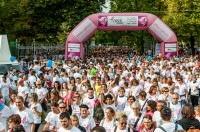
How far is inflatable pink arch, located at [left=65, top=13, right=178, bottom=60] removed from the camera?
31938mm

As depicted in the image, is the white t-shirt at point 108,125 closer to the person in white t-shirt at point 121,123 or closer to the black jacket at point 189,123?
the person in white t-shirt at point 121,123

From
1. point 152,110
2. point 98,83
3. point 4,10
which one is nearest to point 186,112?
point 152,110

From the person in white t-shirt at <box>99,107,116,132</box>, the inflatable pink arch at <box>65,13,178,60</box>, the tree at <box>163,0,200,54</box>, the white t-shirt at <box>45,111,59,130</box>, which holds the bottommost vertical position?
the white t-shirt at <box>45,111,59,130</box>

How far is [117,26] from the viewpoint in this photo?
32.6 m

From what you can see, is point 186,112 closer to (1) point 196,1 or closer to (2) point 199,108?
(2) point 199,108

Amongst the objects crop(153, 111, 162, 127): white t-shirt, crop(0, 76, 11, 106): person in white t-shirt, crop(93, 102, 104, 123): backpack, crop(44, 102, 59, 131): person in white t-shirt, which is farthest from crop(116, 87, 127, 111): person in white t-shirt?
crop(0, 76, 11, 106): person in white t-shirt

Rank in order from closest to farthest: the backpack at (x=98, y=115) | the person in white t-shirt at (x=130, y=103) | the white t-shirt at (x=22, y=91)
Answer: the person in white t-shirt at (x=130, y=103)
the backpack at (x=98, y=115)
the white t-shirt at (x=22, y=91)

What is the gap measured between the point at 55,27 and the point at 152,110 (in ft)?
128

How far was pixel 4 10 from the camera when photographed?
45156 mm

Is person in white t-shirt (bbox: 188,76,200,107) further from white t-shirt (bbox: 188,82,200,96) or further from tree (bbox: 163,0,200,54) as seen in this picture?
tree (bbox: 163,0,200,54)

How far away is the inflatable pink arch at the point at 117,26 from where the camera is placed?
31.9 metres

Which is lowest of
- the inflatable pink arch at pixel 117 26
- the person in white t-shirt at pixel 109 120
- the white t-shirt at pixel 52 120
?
the white t-shirt at pixel 52 120

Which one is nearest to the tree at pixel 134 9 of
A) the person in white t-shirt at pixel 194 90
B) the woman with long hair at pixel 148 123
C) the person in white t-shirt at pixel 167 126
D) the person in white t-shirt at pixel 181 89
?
the person in white t-shirt at pixel 194 90

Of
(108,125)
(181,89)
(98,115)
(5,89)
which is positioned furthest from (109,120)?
(5,89)
